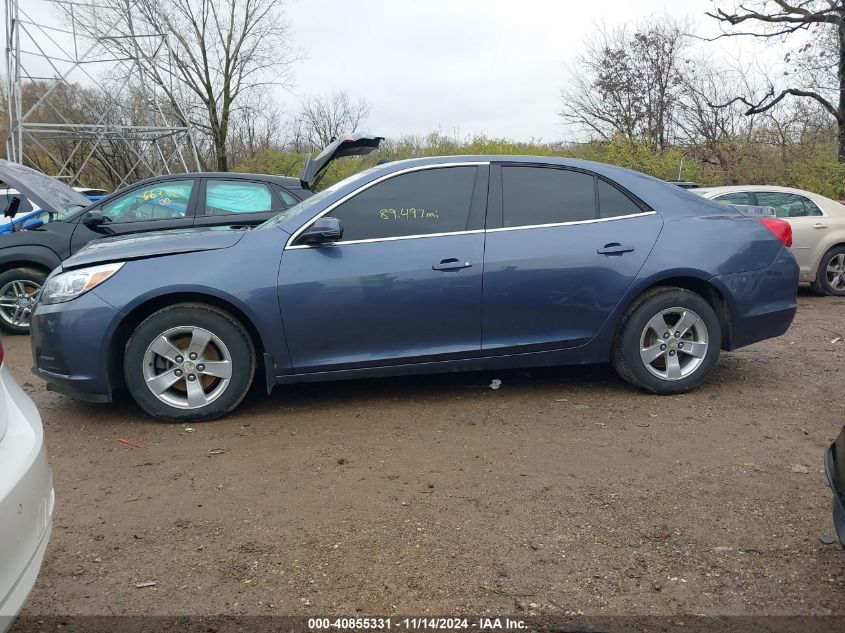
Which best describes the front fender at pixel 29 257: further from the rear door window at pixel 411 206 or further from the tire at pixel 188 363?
the rear door window at pixel 411 206

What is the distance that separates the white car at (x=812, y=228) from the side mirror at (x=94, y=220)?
24.0 feet

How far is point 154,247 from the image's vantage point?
4336mm

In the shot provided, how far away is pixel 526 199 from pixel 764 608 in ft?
9.54

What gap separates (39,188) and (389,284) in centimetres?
454

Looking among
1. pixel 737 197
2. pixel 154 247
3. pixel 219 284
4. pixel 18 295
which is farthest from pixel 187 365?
pixel 737 197

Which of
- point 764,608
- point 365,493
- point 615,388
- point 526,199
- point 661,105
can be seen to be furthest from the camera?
point 661,105

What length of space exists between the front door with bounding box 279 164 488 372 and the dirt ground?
45cm

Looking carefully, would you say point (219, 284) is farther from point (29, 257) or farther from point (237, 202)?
point (29, 257)

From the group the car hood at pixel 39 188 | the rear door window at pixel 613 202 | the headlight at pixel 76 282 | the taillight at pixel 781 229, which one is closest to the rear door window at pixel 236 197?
the car hood at pixel 39 188

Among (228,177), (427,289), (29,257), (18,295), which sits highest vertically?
(228,177)

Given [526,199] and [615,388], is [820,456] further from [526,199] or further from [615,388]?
[526,199]

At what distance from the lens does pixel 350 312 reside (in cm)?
426

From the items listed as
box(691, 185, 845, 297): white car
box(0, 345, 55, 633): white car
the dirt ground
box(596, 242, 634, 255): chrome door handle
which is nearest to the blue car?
box(596, 242, 634, 255): chrome door handle

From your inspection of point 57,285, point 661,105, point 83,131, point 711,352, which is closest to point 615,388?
point 711,352
